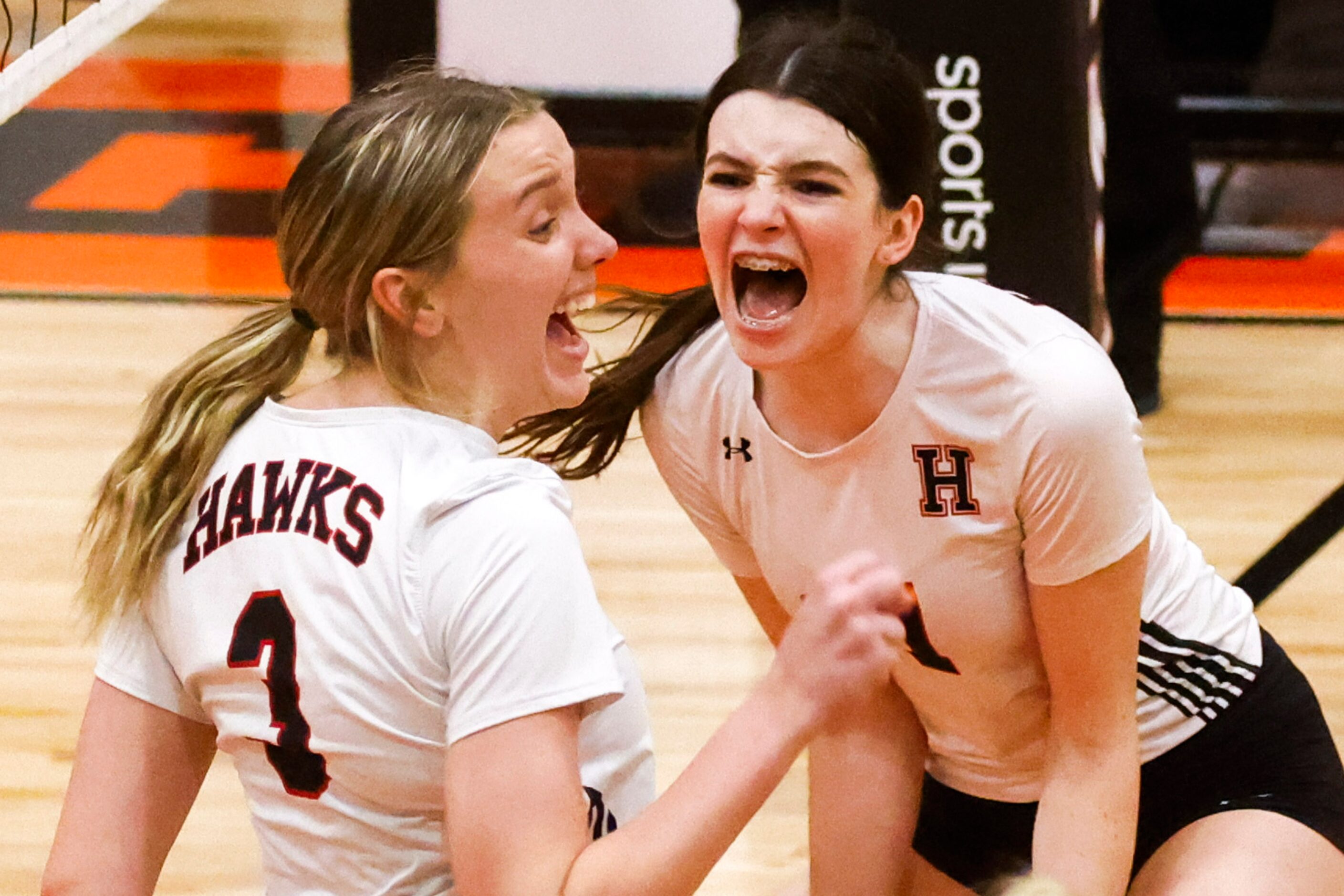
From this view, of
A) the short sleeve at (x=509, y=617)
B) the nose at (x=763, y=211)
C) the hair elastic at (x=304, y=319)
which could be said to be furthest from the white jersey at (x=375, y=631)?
the nose at (x=763, y=211)

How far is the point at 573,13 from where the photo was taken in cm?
579

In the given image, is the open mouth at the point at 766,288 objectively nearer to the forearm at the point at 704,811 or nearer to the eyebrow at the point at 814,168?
the eyebrow at the point at 814,168

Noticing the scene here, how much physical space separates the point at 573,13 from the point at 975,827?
4.13 meters

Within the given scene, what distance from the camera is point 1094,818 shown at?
1.89 metres

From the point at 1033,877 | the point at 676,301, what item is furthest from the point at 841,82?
the point at 1033,877

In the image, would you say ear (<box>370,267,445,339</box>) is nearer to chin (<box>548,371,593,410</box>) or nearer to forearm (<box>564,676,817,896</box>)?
chin (<box>548,371,593,410</box>)

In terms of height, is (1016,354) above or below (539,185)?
below

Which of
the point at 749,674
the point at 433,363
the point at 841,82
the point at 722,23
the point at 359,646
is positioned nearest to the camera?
the point at 359,646

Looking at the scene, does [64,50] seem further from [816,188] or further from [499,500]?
[499,500]

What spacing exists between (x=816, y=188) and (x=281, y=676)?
0.76m

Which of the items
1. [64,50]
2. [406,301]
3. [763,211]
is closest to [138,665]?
[406,301]

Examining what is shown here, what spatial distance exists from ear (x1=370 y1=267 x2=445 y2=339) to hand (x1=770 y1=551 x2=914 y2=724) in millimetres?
432

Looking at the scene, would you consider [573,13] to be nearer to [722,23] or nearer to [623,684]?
[722,23]

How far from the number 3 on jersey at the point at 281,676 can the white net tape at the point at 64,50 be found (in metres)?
2.40
